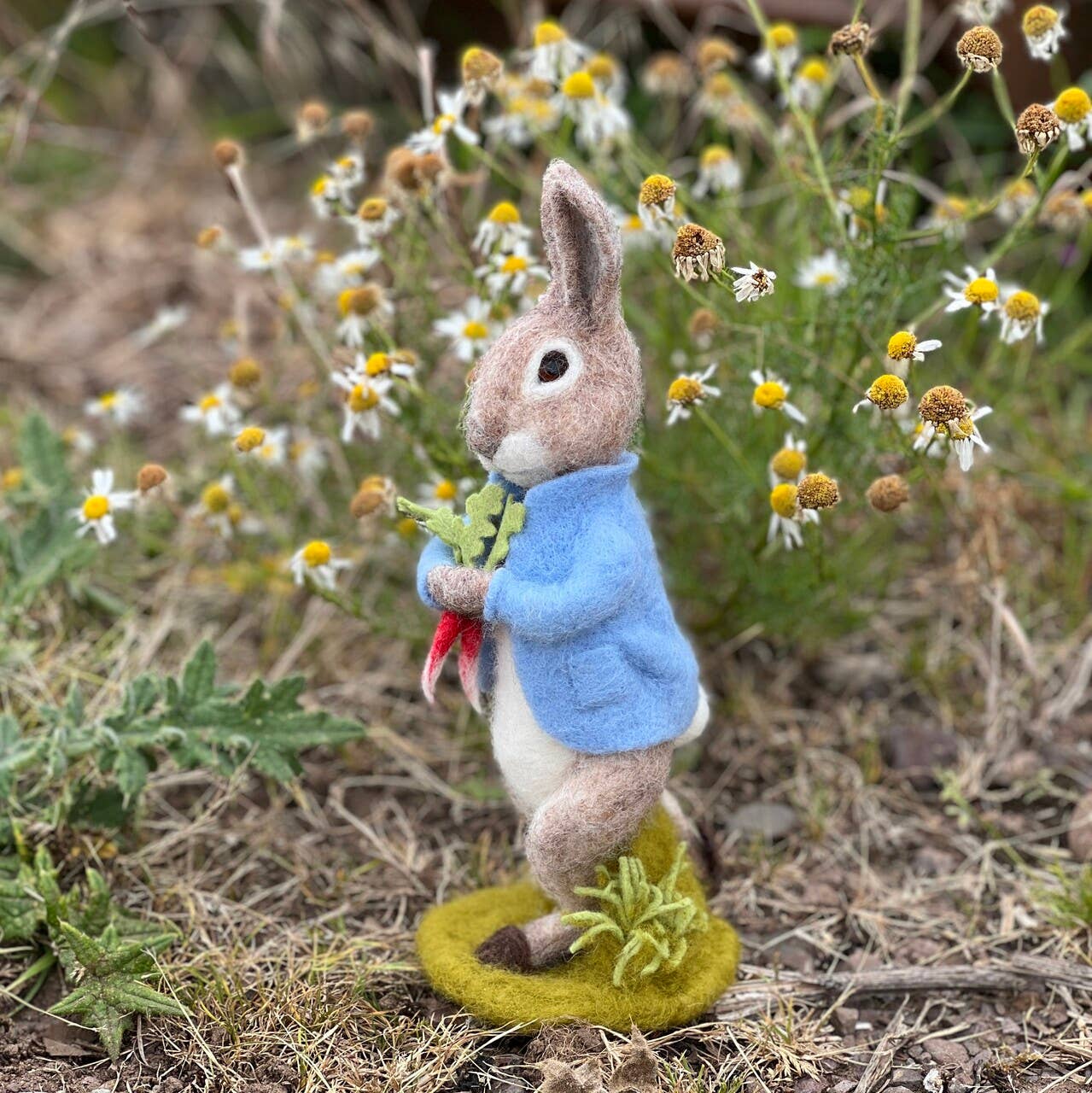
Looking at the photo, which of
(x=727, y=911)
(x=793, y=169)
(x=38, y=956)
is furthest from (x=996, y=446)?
(x=38, y=956)

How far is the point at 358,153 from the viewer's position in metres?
2.65

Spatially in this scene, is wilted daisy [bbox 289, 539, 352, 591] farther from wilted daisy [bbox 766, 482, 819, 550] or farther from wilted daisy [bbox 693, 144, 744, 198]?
wilted daisy [bbox 693, 144, 744, 198]

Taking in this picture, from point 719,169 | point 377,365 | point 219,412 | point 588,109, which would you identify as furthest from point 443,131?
point 219,412

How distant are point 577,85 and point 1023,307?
0.84 m

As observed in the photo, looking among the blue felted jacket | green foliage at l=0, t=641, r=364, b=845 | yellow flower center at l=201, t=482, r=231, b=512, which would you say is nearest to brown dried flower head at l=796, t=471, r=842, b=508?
the blue felted jacket

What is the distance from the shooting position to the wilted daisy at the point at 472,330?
244 cm

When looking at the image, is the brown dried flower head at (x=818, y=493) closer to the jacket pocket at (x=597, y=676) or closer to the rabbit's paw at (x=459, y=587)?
the jacket pocket at (x=597, y=676)

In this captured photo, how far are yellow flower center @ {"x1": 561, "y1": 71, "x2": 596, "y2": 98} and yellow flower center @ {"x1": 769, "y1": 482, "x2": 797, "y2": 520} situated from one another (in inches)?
31.4

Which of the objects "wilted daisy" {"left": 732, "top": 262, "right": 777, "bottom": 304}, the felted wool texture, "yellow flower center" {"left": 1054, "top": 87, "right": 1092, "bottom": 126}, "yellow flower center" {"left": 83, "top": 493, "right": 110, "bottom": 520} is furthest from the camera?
"yellow flower center" {"left": 83, "top": 493, "right": 110, "bottom": 520}

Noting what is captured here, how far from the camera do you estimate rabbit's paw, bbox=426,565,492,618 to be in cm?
186

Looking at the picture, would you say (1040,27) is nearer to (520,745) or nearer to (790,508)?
(790,508)

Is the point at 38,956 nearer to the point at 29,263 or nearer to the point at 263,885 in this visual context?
the point at 263,885

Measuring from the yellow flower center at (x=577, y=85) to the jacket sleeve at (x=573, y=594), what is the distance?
94cm

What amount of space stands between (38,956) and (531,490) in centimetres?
104
